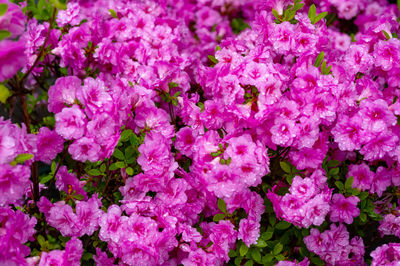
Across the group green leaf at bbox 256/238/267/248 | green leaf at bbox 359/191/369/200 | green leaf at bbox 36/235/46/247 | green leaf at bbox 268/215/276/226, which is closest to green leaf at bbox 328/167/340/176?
green leaf at bbox 359/191/369/200

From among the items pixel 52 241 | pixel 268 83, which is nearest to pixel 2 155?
pixel 52 241

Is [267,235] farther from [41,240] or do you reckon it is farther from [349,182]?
[41,240]

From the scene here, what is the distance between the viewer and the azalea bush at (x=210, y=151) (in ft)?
4.07

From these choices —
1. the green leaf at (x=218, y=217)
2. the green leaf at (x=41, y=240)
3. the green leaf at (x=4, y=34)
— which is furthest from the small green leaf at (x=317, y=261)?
the green leaf at (x=4, y=34)

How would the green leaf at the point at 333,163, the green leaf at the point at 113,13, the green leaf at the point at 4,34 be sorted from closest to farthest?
the green leaf at the point at 4,34, the green leaf at the point at 333,163, the green leaf at the point at 113,13

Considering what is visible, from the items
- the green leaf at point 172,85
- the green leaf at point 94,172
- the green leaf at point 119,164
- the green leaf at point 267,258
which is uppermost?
the green leaf at point 172,85

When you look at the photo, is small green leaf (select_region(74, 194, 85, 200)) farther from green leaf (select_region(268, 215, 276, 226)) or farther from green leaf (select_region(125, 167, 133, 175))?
green leaf (select_region(268, 215, 276, 226))

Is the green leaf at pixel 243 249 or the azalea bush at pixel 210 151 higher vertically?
the azalea bush at pixel 210 151

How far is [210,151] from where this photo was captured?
1367 millimetres

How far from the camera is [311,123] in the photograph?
1306 mm

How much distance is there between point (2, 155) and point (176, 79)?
82cm

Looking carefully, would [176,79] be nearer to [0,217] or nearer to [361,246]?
[0,217]

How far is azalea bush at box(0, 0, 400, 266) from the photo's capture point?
124 cm

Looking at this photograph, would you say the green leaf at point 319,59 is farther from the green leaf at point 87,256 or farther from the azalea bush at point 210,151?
the green leaf at point 87,256
